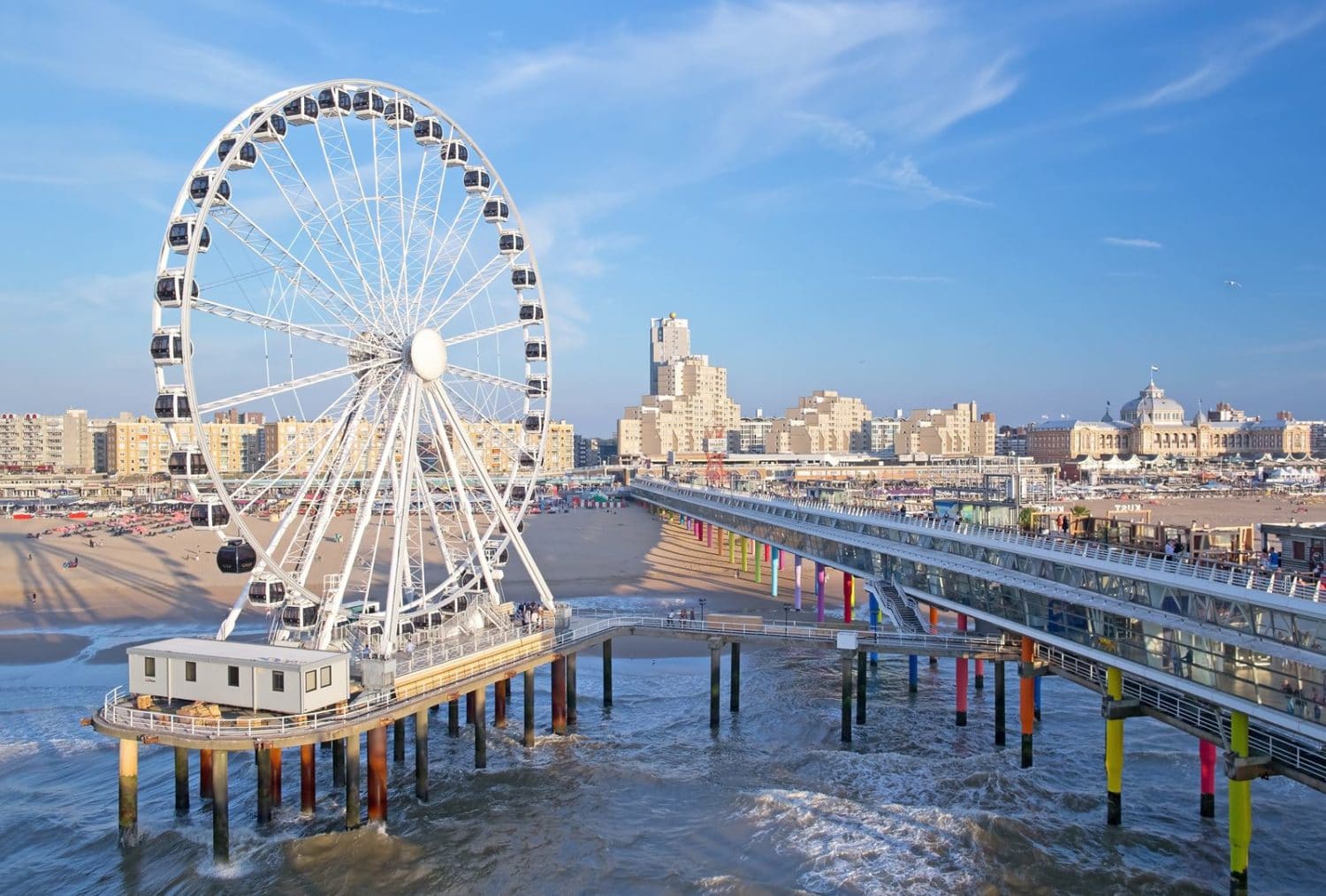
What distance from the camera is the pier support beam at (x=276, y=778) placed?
26170mm

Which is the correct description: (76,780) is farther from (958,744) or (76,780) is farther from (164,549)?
(164,549)

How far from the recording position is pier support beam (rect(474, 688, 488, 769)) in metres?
28.9

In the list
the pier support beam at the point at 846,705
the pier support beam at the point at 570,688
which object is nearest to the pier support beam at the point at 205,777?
the pier support beam at the point at 570,688

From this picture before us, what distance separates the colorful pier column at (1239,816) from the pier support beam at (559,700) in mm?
18942

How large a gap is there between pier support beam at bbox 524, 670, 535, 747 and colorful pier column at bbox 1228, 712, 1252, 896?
61.2 feet

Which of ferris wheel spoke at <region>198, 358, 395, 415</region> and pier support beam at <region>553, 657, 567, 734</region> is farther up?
ferris wheel spoke at <region>198, 358, 395, 415</region>

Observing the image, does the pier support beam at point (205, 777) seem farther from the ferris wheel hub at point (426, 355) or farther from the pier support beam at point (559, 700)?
the ferris wheel hub at point (426, 355)

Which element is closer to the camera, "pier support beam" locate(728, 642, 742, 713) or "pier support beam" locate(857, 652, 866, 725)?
"pier support beam" locate(857, 652, 866, 725)

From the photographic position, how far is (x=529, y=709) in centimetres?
3161

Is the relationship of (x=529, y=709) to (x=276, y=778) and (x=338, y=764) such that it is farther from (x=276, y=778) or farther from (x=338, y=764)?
(x=276, y=778)

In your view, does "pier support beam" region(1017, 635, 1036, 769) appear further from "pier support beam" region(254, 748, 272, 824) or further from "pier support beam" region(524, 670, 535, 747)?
"pier support beam" region(254, 748, 272, 824)

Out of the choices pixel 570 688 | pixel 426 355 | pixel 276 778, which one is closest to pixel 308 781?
pixel 276 778

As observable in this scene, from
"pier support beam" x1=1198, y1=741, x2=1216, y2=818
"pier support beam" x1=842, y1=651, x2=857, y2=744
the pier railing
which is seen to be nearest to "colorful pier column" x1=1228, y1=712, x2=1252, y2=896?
the pier railing

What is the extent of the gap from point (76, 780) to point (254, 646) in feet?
25.7
